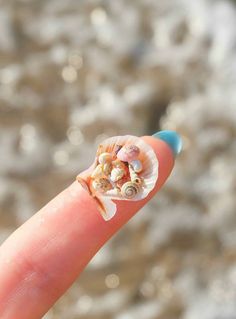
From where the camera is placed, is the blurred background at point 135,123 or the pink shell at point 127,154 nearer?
the pink shell at point 127,154

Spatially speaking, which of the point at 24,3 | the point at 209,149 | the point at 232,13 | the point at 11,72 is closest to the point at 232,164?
the point at 209,149

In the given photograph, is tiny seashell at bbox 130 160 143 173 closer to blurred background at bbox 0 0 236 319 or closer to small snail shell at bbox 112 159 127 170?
small snail shell at bbox 112 159 127 170

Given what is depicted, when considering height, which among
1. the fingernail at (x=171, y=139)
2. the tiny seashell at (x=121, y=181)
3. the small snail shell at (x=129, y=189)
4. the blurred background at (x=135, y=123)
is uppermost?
the blurred background at (x=135, y=123)

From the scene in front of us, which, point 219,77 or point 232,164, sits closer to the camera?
point 232,164

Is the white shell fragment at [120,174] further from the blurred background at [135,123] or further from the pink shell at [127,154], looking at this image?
the blurred background at [135,123]

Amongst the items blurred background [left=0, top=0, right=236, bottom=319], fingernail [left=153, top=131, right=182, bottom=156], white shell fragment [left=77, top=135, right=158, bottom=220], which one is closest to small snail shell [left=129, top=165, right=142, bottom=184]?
white shell fragment [left=77, top=135, right=158, bottom=220]

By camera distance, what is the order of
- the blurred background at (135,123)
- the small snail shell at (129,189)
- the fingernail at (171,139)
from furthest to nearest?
the blurred background at (135,123)
the fingernail at (171,139)
the small snail shell at (129,189)

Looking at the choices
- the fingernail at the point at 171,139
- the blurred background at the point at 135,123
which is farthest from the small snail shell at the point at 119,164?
the blurred background at the point at 135,123

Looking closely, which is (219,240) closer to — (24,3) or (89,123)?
(89,123)
